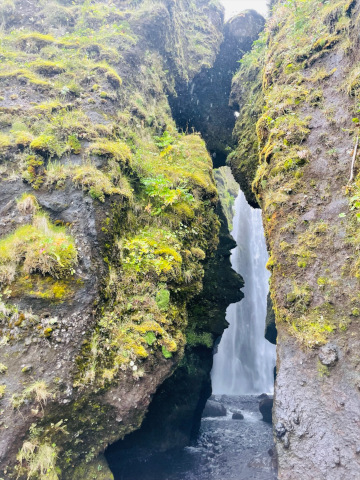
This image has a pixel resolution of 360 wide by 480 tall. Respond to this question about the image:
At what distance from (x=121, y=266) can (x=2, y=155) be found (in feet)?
14.3

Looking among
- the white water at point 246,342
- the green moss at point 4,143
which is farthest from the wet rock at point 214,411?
the green moss at point 4,143

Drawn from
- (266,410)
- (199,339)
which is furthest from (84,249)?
(266,410)

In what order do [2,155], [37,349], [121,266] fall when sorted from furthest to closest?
[2,155], [121,266], [37,349]

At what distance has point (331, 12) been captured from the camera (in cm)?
886

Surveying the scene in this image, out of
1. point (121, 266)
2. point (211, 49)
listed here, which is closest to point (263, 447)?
point (121, 266)

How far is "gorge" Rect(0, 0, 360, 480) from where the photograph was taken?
5.07 meters

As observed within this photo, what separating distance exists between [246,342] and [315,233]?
26256 mm

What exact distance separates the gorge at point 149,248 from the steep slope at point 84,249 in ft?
0.13

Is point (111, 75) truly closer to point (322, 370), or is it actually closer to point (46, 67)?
point (46, 67)

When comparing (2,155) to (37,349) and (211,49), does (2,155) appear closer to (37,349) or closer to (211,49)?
(37,349)

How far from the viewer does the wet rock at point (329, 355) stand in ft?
16.5

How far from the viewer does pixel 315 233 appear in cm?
645

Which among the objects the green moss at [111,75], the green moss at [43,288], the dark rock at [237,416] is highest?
the green moss at [111,75]

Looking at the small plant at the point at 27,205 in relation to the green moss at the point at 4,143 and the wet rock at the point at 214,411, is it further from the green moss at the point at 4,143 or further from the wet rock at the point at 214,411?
the wet rock at the point at 214,411
